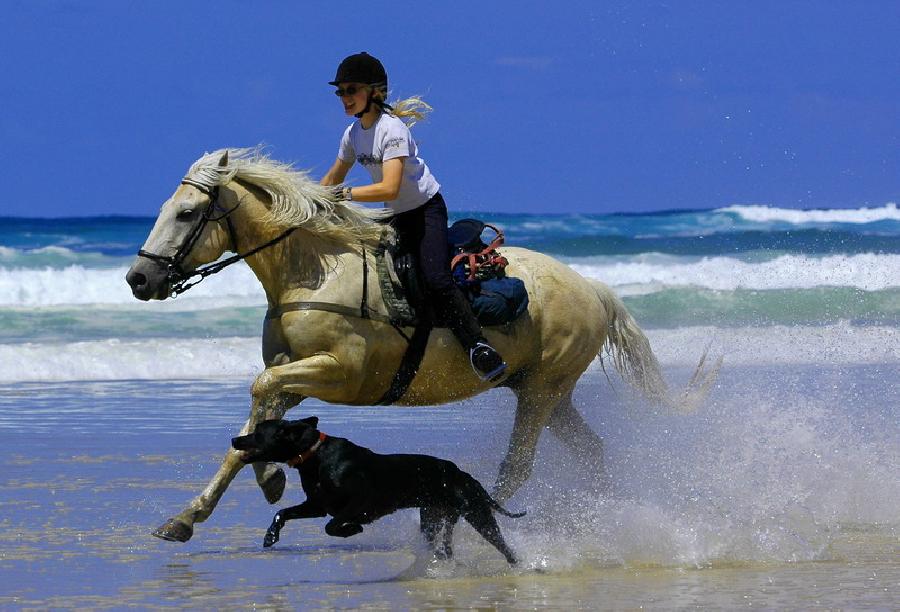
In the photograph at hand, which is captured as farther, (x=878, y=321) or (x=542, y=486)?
(x=878, y=321)

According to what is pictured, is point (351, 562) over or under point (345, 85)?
under

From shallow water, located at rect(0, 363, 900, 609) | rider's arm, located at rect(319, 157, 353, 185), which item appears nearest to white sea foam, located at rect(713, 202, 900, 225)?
shallow water, located at rect(0, 363, 900, 609)

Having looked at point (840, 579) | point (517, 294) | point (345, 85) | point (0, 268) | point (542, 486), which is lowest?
point (0, 268)

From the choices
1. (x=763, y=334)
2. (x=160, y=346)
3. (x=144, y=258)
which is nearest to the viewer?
(x=144, y=258)

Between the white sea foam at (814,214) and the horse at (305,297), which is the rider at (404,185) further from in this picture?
the white sea foam at (814,214)

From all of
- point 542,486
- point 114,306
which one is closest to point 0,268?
point 114,306

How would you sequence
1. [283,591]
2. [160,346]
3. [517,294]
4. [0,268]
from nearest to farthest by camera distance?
[283,591] < [517,294] < [160,346] < [0,268]

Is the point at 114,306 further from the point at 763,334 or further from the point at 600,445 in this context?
the point at 600,445

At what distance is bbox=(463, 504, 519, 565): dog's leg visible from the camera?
22.2ft

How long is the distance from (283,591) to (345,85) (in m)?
2.60

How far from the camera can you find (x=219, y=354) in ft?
61.3

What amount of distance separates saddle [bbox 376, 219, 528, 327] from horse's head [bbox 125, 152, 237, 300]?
0.89 m

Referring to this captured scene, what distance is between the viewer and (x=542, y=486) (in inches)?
336

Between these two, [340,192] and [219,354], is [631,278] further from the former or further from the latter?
[340,192]
